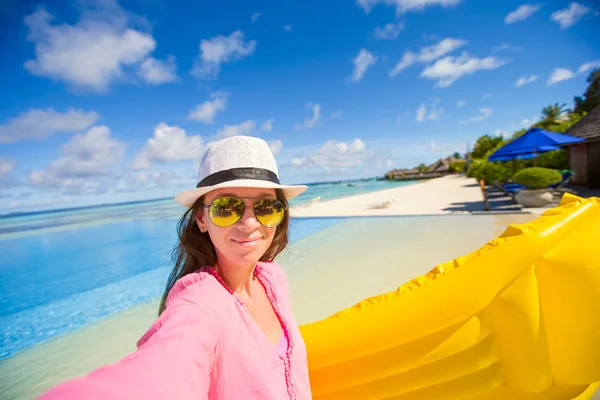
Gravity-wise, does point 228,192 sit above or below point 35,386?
above

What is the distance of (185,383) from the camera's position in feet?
2.21

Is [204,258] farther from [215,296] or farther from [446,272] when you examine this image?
[446,272]

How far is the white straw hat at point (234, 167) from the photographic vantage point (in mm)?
1023

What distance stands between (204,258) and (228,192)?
0.28 m

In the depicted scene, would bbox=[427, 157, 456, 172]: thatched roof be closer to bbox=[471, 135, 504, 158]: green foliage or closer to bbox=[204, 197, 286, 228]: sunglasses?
bbox=[471, 135, 504, 158]: green foliage

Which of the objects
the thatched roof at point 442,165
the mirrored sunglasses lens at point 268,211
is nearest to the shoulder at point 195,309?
the mirrored sunglasses lens at point 268,211

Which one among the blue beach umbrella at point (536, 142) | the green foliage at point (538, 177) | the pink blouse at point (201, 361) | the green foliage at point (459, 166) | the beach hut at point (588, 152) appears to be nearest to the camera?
the pink blouse at point (201, 361)

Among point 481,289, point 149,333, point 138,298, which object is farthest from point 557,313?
point 138,298

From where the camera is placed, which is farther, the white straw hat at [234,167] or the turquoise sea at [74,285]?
the turquoise sea at [74,285]

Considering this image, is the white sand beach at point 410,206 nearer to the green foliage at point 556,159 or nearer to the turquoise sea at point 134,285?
the turquoise sea at point 134,285

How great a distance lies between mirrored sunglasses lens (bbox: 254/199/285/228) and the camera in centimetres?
112

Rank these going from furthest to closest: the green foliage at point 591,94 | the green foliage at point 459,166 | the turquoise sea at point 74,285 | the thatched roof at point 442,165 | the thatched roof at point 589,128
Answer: the thatched roof at point 442,165, the green foliage at point 459,166, the green foliage at point 591,94, the thatched roof at point 589,128, the turquoise sea at point 74,285

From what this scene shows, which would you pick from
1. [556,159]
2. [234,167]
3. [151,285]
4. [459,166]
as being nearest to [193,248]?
[234,167]

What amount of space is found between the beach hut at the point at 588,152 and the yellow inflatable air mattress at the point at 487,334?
1502 centimetres
